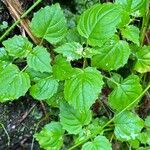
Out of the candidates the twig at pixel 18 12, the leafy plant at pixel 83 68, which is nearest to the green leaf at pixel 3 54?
the leafy plant at pixel 83 68

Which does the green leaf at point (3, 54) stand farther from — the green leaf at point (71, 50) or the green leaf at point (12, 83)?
the green leaf at point (71, 50)

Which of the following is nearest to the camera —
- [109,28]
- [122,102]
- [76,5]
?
[109,28]

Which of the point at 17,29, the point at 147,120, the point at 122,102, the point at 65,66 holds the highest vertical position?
the point at 17,29

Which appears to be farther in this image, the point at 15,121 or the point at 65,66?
the point at 15,121

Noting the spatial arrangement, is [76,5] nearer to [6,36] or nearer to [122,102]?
[6,36]

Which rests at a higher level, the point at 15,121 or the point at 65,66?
the point at 65,66

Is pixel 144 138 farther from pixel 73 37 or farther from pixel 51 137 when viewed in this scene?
Answer: pixel 73 37

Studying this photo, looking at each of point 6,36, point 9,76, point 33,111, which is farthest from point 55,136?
point 6,36
